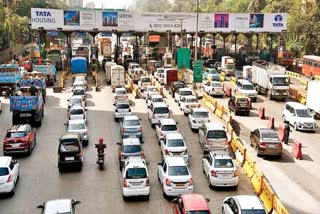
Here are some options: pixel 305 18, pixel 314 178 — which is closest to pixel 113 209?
pixel 314 178

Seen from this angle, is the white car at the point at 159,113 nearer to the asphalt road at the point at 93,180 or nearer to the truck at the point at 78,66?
the asphalt road at the point at 93,180

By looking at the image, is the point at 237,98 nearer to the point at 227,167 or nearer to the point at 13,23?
the point at 227,167

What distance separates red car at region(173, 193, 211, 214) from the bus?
163 ft

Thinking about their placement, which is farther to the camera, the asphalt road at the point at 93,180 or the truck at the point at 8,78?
the truck at the point at 8,78

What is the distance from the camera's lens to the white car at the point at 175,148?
2523 cm

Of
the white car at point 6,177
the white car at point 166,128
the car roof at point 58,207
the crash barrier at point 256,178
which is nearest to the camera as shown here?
the car roof at point 58,207

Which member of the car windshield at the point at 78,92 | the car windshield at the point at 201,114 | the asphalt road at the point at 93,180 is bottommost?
the asphalt road at the point at 93,180

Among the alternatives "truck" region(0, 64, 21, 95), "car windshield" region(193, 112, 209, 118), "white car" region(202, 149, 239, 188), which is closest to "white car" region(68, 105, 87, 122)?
"car windshield" region(193, 112, 209, 118)

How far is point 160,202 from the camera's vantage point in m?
20.9

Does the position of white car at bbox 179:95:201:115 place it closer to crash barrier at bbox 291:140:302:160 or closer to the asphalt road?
the asphalt road

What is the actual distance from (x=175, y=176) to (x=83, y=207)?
4172 mm

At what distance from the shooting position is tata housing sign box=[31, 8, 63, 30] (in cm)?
6788

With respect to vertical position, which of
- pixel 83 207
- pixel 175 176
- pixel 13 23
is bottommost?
pixel 83 207

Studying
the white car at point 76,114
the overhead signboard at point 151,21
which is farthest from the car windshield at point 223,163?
the overhead signboard at point 151,21
